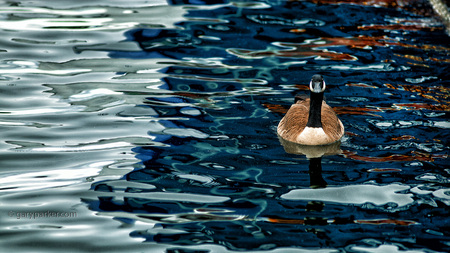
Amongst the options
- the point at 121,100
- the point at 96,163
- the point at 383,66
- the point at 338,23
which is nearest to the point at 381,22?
the point at 338,23

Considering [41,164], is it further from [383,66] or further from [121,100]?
[383,66]

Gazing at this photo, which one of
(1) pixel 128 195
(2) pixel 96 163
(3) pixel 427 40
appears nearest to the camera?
(1) pixel 128 195

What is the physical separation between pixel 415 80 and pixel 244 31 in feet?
14.9

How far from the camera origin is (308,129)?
9781mm

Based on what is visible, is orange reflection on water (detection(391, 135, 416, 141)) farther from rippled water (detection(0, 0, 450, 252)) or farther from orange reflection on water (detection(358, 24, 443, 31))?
orange reflection on water (detection(358, 24, 443, 31))

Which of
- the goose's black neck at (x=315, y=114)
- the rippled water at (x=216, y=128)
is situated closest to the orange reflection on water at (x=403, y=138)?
the rippled water at (x=216, y=128)

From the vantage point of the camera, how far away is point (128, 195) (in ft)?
26.0

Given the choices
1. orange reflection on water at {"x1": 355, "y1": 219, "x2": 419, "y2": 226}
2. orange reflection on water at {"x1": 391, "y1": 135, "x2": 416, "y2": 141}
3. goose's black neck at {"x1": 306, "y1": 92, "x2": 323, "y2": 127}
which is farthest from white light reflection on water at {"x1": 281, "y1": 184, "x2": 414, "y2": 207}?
goose's black neck at {"x1": 306, "y1": 92, "x2": 323, "y2": 127}

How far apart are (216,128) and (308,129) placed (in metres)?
1.40

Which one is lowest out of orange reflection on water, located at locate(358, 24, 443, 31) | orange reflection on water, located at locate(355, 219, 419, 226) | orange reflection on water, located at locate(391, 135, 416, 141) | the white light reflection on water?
orange reflection on water, located at locate(355, 219, 419, 226)

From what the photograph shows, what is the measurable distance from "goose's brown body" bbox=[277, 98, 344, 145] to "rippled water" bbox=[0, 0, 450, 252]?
0.19 m

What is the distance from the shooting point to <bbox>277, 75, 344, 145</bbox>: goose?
9547 millimetres

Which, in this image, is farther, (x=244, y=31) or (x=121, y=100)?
(x=244, y=31)

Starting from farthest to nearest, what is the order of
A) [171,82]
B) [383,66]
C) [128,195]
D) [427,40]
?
[427,40] → [383,66] → [171,82] → [128,195]
